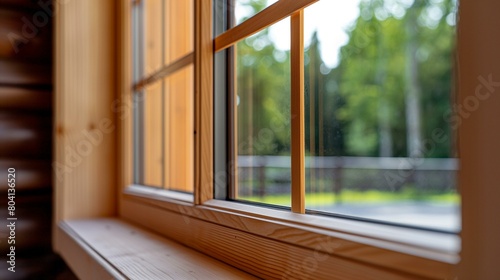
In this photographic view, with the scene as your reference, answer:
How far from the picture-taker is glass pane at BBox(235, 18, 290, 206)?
90cm

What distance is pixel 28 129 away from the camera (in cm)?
130

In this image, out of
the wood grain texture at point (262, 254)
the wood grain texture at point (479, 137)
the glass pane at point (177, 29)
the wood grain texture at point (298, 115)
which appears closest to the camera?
the wood grain texture at point (479, 137)

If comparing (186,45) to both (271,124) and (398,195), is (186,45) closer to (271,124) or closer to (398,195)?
(271,124)

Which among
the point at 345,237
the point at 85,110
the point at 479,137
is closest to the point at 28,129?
the point at 85,110

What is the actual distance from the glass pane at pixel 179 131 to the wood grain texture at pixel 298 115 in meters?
0.55

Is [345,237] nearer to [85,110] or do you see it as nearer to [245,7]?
[245,7]

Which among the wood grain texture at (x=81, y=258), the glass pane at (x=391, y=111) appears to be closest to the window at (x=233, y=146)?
the wood grain texture at (x=81, y=258)

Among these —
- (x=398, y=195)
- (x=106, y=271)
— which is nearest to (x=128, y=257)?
(x=106, y=271)

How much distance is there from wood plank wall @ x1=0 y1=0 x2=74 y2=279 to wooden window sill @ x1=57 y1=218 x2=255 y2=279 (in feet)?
0.47

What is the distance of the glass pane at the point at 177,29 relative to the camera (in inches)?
43.6

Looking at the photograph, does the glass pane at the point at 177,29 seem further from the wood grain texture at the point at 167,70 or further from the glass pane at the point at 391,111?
the glass pane at the point at 391,111

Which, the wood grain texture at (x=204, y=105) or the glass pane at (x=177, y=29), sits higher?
the glass pane at (x=177, y=29)

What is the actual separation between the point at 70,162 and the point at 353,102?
4.60m

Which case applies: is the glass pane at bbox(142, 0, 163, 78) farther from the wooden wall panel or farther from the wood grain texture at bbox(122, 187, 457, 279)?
the wood grain texture at bbox(122, 187, 457, 279)
